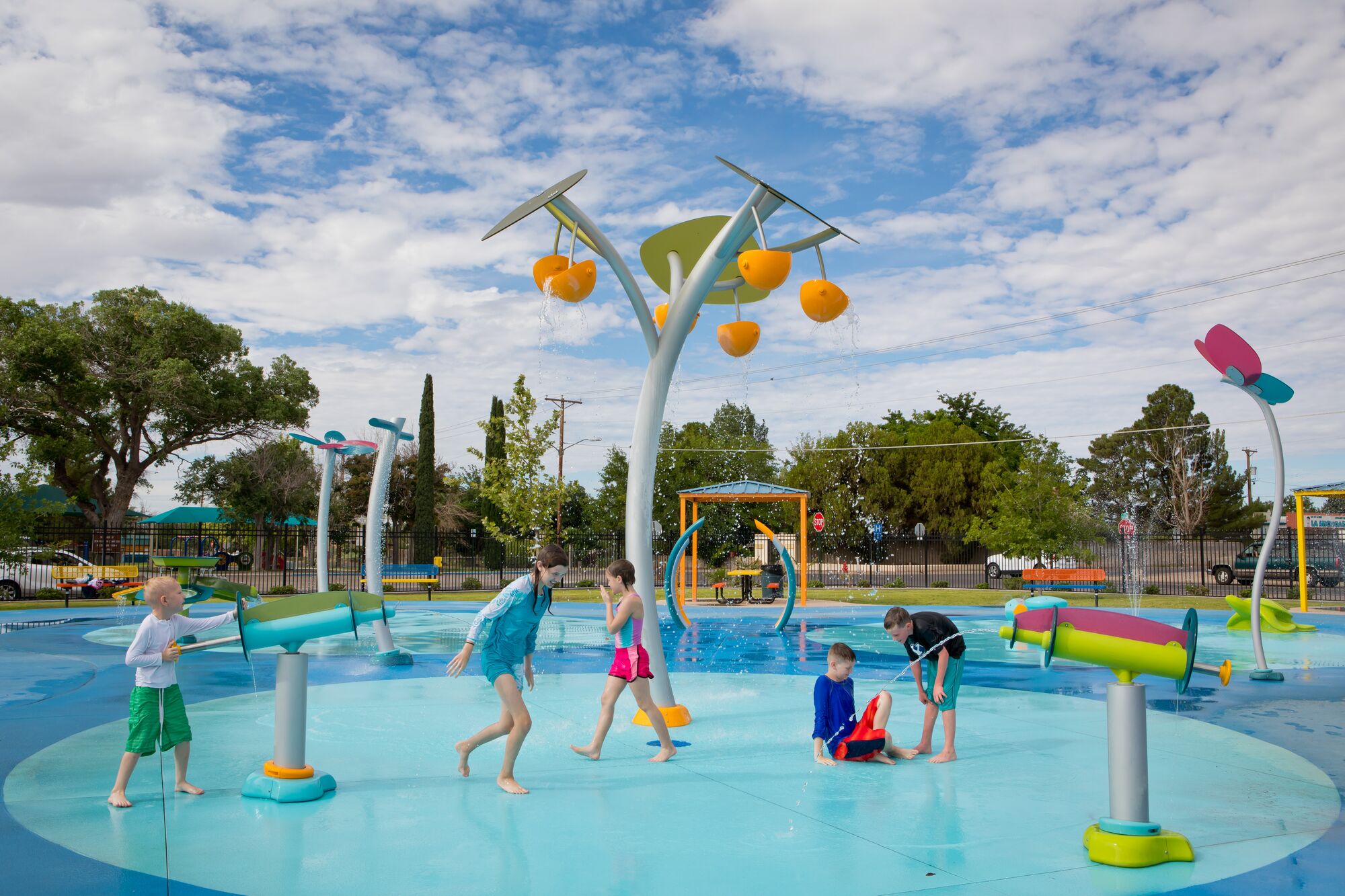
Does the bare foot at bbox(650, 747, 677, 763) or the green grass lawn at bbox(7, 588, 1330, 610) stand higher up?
the bare foot at bbox(650, 747, 677, 763)

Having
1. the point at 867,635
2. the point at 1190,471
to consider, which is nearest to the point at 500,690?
the point at 867,635

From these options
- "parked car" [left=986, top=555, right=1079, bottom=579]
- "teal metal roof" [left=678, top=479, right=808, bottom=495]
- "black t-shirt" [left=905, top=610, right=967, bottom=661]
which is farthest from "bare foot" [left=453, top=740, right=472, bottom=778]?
"parked car" [left=986, top=555, right=1079, bottom=579]

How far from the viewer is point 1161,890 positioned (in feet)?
13.4

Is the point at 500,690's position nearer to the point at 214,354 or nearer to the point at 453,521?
the point at 214,354

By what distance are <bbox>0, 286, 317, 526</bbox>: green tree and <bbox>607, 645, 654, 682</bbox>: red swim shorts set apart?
34794mm

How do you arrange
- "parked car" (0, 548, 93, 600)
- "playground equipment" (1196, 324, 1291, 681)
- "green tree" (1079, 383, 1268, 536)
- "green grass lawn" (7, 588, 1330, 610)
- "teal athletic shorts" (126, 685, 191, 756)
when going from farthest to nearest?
"green tree" (1079, 383, 1268, 536) → "parked car" (0, 548, 93, 600) → "green grass lawn" (7, 588, 1330, 610) → "playground equipment" (1196, 324, 1291, 681) → "teal athletic shorts" (126, 685, 191, 756)

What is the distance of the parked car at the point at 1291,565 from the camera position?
107 ft

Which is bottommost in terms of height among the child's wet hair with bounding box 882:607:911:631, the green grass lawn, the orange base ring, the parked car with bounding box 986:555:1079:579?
the green grass lawn

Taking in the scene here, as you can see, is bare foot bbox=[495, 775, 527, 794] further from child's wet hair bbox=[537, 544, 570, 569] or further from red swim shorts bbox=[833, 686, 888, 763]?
red swim shorts bbox=[833, 686, 888, 763]

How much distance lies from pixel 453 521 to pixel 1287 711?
49870 mm

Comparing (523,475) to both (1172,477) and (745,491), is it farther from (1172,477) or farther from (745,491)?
(1172,477)

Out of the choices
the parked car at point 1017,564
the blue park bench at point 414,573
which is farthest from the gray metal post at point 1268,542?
the parked car at point 1017,564

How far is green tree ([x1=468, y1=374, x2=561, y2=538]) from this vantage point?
101ft

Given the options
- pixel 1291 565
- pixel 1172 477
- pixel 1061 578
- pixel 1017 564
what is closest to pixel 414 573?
pixel 1061 578
